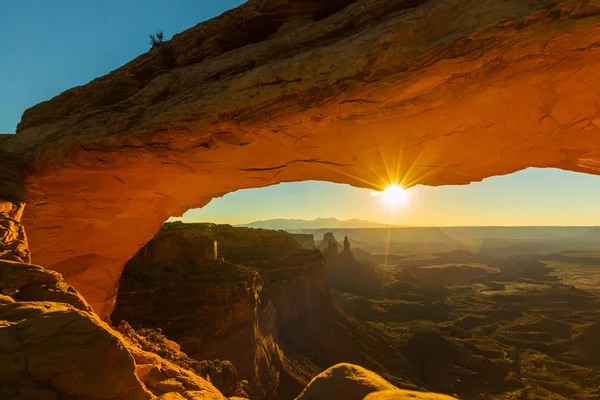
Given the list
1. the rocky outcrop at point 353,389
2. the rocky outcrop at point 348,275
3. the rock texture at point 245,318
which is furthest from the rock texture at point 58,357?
the rocky outcrop at point 348,275

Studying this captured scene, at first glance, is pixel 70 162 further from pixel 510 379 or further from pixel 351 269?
pixel 351 269

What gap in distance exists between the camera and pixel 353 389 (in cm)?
541

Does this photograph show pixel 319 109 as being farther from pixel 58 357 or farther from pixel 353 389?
pixel 58 357

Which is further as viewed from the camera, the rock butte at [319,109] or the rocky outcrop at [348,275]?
the rocky outcrop at [348,275]

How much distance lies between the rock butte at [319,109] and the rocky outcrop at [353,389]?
15.2ft

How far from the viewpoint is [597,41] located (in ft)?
14.5

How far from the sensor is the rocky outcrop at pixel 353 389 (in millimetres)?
5160

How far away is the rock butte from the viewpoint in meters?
5.02

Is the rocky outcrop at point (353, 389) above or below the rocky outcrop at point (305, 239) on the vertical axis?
above

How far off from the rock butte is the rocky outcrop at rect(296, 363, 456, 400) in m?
4.63

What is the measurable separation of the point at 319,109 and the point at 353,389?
4936 mm

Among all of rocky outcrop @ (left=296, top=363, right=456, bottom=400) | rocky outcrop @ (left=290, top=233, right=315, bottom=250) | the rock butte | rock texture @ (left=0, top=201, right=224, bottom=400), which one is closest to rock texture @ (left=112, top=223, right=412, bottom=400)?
the rock butte

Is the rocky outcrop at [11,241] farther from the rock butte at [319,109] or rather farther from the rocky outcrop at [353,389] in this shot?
the rocky outcrop at [353,389]

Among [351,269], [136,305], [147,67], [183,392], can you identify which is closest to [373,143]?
[183,392]
